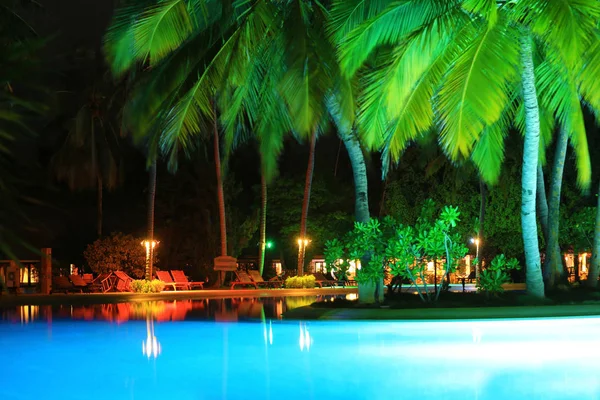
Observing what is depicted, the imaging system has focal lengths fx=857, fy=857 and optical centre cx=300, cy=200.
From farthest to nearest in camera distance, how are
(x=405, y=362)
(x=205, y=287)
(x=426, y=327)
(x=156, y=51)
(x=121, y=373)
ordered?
1. (x=205, y=287)
2. (x=426, y=327)
3. (x=156, y=51)
4. (x=405, y=362)
5. (x=121, y=373)

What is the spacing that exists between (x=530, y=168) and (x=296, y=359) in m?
10.7

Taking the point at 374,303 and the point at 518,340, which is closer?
the point at 518,340

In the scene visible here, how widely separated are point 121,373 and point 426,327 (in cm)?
935

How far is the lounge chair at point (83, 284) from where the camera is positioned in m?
38.2

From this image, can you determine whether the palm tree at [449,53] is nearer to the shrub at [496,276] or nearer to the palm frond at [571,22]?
the palm frond at [571,22]

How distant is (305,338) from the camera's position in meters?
16.9

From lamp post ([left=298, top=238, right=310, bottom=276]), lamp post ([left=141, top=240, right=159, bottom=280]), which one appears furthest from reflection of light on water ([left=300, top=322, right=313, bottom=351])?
lamp post ([left=298, top=238, right=310, bottom=276])

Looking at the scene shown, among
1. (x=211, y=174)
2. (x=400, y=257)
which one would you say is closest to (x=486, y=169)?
(x=400, y=257)

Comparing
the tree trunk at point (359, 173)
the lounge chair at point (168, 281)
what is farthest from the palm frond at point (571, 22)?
the lounge chair at point (168, 281)

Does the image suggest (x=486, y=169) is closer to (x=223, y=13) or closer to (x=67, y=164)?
(x=223, y=13)

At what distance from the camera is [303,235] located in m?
44.9

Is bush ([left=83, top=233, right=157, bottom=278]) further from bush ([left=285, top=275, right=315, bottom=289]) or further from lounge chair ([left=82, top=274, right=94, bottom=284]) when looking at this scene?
bush ([left=285, top=275, right=315, bottom=289])

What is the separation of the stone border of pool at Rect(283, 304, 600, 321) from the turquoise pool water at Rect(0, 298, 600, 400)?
21.1 inches

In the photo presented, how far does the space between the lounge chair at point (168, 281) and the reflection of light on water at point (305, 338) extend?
A: 19262 mm
